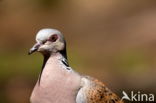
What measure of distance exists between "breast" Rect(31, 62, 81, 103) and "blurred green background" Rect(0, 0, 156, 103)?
4954mm

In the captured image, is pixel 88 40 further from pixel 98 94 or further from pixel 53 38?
pixel 53 38

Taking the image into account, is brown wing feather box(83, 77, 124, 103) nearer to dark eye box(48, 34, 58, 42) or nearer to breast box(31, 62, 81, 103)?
breast box(31, 62, 81, 103)

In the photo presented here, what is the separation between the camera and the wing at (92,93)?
5438 mm

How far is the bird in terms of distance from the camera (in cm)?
530

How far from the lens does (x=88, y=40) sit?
564 inches

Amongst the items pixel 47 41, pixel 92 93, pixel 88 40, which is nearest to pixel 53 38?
pixel 47 41

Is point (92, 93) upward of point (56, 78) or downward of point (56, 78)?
downward

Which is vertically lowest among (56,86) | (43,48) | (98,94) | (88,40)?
(88,40)

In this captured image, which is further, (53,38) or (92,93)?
(92,93)

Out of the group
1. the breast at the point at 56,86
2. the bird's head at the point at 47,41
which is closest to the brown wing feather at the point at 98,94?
the breast at the point at 56,86

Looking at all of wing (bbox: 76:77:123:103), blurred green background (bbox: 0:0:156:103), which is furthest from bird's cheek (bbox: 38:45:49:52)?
blurred green background (bbox: 0:0:156:103)

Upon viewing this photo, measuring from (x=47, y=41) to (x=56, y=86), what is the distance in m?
0.33

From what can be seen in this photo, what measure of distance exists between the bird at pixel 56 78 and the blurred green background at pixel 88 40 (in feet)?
16.1

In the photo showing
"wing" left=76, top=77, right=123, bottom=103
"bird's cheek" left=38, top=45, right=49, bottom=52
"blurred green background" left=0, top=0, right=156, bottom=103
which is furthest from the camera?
"blurred green background" left=0, top=0, right=156, bottom=103
